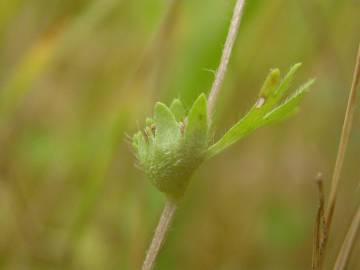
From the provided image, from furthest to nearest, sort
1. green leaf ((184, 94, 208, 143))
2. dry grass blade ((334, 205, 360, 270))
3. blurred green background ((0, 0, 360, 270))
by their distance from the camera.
Answer: blurred green background ((0, 0, 360, 270)), dry grass blade ((334, 205, 360, 270)), green leaf ((184, 94, 208, 143))

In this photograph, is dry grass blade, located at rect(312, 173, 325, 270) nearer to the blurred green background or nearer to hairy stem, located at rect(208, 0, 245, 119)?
hairy stem, located at rect(208, 0, 245, 119)

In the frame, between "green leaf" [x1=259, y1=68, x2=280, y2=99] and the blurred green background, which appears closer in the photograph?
"green leaf" [x1=259, y1=68, x2=280, y2=99]

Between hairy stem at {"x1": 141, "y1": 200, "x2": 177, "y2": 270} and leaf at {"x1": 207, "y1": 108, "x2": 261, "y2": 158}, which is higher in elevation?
leaf at {"x1": 207, "y1": 108, "x2": 261, "y2": 158}

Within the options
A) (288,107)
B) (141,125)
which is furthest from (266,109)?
(141,125)

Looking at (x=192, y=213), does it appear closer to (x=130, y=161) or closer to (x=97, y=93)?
(x=130, y=161)

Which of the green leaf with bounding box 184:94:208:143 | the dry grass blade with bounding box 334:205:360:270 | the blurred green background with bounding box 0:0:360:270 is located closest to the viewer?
the green leaf with bounding box 184:94:208:143

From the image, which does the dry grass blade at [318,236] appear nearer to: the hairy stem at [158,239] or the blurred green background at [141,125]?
the hairy stem at [158,239]

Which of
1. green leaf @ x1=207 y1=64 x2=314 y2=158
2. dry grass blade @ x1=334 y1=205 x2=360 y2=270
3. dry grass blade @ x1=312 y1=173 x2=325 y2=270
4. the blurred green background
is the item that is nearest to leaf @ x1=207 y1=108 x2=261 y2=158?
green leaf @ x1=207 y1=64 x2=314 y2=158

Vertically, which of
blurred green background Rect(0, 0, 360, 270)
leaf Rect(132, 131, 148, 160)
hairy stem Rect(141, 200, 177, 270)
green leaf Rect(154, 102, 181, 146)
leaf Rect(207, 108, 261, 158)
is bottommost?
blurred green background Rect(0, 0, 360, 270)

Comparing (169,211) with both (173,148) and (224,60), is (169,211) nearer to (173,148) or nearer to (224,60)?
(173,148)

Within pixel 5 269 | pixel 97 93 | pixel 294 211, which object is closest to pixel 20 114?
pixel 97 93
